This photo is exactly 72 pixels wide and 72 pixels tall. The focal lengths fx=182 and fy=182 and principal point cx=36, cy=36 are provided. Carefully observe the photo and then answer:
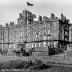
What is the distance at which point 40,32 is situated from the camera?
77062 millimetres

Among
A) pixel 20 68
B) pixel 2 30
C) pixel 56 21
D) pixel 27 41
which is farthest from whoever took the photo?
pixel 2 30

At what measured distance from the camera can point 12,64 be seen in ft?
86.6

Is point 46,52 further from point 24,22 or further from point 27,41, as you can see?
point 24,22

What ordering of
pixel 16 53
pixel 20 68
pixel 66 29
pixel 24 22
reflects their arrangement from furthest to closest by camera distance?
1. pixel 24 22
2. pixel 66 29
3. pixel 16 53
4. pixel 20 68

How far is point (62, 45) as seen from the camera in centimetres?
7344

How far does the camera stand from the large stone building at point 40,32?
238 ft

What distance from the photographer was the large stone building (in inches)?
2852

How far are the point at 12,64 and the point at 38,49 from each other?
2539 centimetres

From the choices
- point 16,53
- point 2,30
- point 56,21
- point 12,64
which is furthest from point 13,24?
point 12,64

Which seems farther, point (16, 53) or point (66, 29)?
point (66, 29)

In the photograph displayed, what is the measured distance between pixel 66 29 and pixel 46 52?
3062 cm

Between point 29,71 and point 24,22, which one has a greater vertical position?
point 24,22

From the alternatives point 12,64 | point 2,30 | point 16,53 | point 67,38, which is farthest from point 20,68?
point 2,30

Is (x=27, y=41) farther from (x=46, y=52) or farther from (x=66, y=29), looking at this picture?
(x=46, y=52)
